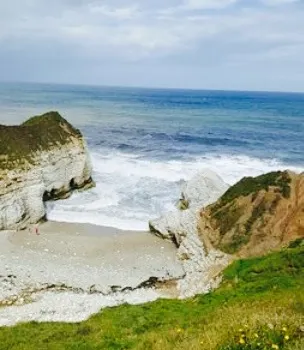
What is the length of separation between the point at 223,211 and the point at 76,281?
33.5 ft

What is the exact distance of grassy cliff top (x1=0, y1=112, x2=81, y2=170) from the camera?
116ft

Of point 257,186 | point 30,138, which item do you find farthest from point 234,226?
point 30,138

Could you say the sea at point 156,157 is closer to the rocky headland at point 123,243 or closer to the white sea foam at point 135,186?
the white sea foam at point 135,186

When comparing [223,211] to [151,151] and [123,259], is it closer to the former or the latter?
[123,259]

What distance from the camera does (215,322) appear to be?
43.2 feet

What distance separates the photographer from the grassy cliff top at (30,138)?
35.4 m

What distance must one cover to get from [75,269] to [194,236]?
780 cm

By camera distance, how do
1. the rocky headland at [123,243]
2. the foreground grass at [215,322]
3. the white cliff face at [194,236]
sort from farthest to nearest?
the white cliff face at [194,236], the rocky headland at [123,243], the foreground grass at [215,322]

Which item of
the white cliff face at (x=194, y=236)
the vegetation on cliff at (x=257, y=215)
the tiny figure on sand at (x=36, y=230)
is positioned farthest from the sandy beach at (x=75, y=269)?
the vegetation on cliff at (x=257, y=215)

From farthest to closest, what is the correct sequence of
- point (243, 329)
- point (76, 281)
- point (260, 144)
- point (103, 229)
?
point (260, 144)
point (103, 229)
point (76, 281)
point (243, 329)

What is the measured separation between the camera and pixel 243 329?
10555 mm

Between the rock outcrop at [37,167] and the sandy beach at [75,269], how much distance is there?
1582 mm

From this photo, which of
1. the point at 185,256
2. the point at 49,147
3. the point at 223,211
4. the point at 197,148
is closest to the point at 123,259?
the point at 185,256

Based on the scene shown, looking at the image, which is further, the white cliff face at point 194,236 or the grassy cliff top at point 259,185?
the grassy cliff top at point 259,185
